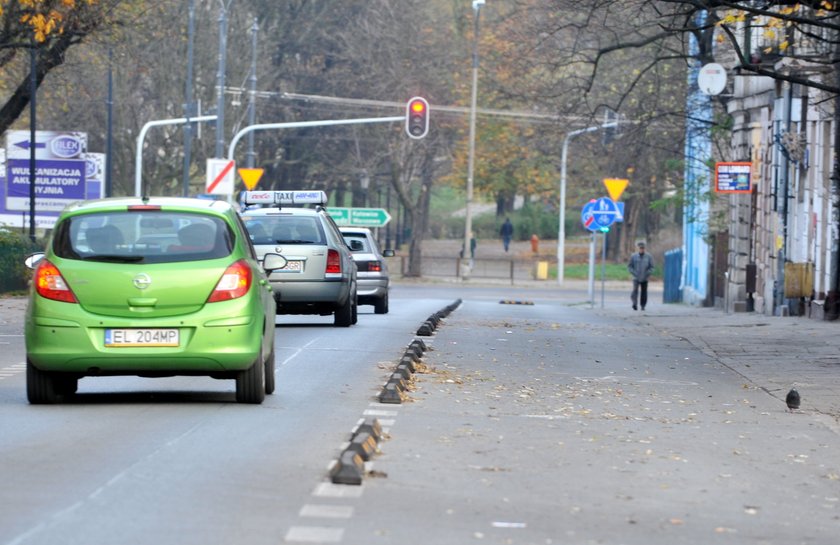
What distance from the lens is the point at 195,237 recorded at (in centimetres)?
1255

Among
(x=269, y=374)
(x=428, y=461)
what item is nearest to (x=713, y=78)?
(x=269, y=374)

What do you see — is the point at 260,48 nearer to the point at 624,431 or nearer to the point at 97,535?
the point at 624,431

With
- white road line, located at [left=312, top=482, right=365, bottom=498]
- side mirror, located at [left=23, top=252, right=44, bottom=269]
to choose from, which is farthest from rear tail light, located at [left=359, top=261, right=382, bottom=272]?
white road line, located at [left=312, top=482, right=365, bottom=498]

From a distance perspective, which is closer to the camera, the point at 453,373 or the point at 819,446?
the point at 819,446

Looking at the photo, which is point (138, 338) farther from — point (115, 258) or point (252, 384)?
point (252, 384)

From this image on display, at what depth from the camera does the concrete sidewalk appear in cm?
1648

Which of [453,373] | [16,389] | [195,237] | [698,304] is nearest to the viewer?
[195,237]

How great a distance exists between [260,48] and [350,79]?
13.6ft

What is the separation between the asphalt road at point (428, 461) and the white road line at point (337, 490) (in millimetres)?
15

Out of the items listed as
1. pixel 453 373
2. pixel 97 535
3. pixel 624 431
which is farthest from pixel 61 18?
pixel 97 535

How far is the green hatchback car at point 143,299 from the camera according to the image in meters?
12.2

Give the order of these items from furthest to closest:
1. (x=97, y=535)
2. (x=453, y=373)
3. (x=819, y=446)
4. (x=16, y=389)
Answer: (x=453, y=373)
(x=16, y=389)
(x=819, y=446)
(x=97, y=535)

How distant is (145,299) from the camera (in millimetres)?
12250

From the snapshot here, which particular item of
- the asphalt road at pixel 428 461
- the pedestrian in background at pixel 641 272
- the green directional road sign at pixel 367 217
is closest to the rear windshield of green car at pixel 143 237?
→ the asphalt road at pixel 428 461
